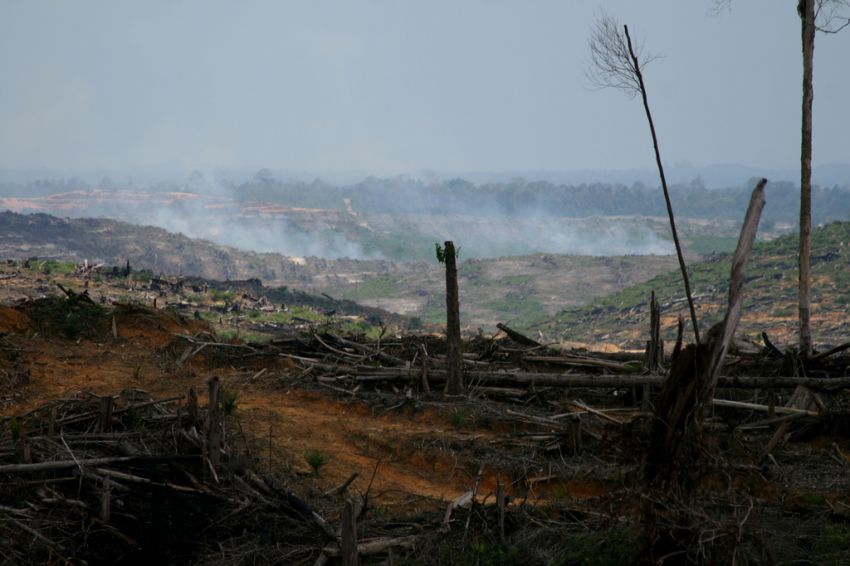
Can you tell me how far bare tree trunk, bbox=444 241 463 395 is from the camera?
35.7 ft

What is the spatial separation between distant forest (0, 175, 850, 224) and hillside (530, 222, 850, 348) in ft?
148

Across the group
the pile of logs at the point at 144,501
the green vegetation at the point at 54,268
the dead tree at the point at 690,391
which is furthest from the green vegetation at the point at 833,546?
the green vegetation at the point at 54,268

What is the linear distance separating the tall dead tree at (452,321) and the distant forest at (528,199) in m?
70.6

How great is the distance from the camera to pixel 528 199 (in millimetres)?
89688

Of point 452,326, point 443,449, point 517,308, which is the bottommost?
point 517,308

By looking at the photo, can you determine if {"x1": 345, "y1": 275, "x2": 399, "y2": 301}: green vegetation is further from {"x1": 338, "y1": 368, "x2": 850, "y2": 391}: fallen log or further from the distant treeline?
{"x1": 338, "y1": 368, "x2": 850, "y2": 391}: fallen log

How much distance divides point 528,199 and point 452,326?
7974 cm

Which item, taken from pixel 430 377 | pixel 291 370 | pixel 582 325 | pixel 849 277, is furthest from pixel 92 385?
pixel 849 277

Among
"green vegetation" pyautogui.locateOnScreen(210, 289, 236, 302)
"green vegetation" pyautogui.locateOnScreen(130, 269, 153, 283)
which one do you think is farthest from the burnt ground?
"green vegetation" pyautogui.locateOnScreen(130, 269, 153, 283)

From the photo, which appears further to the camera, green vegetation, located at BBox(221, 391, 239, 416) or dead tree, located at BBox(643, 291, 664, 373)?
dead tree, located at BBox(643, 291, 664, 373)

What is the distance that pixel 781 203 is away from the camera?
9631 centimetres

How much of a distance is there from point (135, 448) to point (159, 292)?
19624 mm

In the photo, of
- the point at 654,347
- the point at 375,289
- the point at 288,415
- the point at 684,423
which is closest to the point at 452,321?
the point at 288,415

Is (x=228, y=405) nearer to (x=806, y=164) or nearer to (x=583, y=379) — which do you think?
(x=583, y=379)
